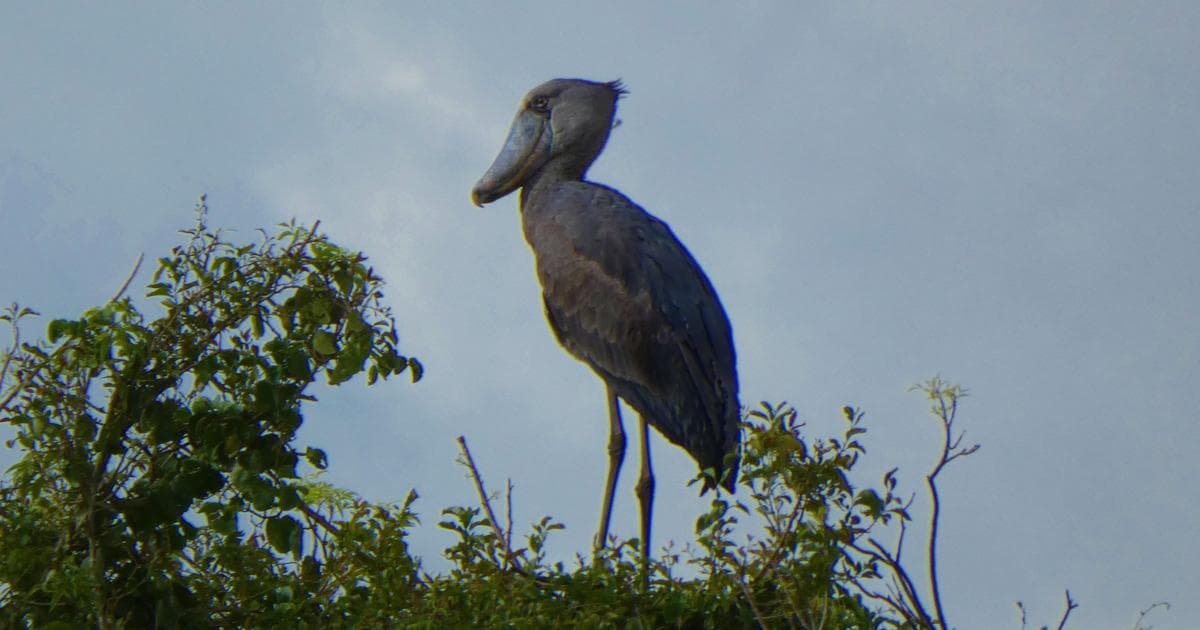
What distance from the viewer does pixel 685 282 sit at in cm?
690

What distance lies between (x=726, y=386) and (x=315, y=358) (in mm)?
2489

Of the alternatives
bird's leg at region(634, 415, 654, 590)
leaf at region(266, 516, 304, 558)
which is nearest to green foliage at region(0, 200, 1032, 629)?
leaf at region(266, 516, 304, 558)

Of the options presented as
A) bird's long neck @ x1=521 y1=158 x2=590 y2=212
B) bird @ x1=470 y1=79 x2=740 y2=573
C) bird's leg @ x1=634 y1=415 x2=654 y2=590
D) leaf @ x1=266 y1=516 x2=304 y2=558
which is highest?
bird's long neck @ x1=521 y1=158 x2=590 y2=212

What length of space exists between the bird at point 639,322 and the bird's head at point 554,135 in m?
0.50

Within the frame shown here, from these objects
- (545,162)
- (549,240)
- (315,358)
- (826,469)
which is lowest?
(826,469)

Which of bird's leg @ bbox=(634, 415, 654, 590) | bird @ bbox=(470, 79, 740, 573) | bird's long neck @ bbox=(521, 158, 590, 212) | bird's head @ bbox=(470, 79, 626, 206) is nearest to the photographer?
bird @ bbox=(470, 79, 740, 573)

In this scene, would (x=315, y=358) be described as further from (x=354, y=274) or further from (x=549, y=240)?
(x=549, y=240)

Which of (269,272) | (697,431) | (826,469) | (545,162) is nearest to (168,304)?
(269,272)

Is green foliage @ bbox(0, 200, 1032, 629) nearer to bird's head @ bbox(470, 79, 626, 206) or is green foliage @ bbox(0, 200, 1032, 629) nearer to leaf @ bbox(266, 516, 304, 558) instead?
leaf @ bbox(266, 516, 304, 558)

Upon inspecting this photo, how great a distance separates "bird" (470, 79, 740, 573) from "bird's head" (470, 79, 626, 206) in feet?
1.64

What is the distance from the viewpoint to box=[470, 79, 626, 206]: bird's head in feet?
27.0

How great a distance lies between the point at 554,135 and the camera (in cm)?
831

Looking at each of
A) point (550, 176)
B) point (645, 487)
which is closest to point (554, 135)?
point (550, 176)

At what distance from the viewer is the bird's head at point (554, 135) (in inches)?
324
